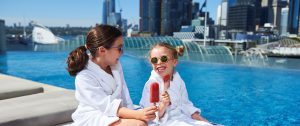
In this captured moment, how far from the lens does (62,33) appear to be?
324 feet

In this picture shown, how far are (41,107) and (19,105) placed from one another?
0.85 ft

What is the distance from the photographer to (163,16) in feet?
382

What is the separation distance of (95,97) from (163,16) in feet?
380

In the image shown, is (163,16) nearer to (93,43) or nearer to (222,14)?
(222,14)

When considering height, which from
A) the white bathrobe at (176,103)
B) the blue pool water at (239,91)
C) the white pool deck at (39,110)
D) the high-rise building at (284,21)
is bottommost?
the blue pool water at (239,91)

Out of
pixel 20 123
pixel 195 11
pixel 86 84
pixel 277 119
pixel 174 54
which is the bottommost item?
pixel 277 119

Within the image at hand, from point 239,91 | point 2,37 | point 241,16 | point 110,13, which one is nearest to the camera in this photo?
point 239,91

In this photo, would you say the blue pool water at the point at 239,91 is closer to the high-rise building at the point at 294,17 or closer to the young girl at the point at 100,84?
the young girl at the point at 100,84

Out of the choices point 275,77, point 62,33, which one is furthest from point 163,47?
point 62,33

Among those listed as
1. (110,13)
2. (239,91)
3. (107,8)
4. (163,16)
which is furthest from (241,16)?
(239,91)

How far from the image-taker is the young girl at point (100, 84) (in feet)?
7.23

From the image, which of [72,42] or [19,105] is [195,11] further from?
[19,105]

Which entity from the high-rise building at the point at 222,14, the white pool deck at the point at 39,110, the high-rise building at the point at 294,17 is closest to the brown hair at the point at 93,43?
the white pool deck at the point at 39,110

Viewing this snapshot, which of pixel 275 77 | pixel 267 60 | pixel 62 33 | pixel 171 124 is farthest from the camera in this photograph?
pixel 62 33
